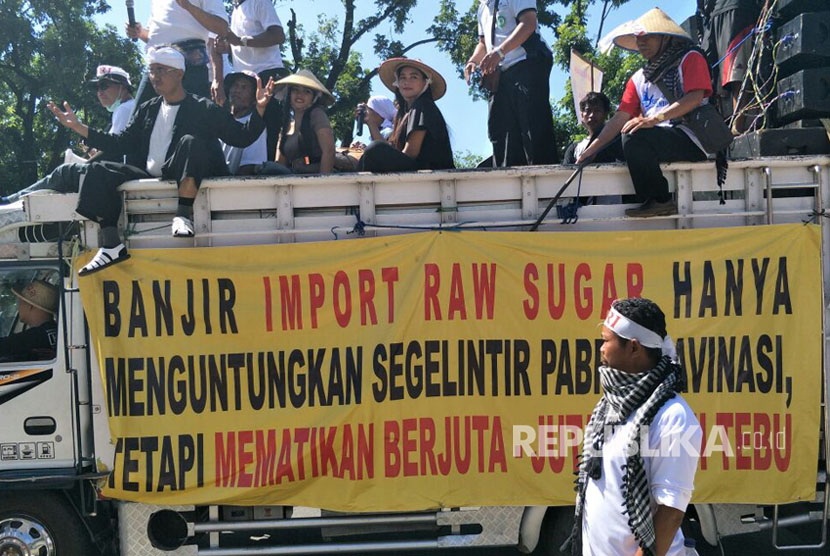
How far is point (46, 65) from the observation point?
15031 millimetres

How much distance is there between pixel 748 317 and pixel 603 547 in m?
2.38

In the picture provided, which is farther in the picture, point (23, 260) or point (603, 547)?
point (23, 260)

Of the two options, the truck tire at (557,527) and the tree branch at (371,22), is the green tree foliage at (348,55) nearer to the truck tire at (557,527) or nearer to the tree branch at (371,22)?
the tree branch at (371,22)

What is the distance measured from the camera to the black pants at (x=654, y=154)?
4.41 m

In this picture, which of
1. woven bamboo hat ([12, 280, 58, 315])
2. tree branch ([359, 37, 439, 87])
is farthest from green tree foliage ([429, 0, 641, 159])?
woven bamboo hat ([12, 280, 58, 315])

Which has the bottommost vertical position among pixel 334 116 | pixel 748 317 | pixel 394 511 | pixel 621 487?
pixel 394 511

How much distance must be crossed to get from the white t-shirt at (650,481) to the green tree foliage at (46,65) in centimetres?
1380

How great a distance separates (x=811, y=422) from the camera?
4.44 m

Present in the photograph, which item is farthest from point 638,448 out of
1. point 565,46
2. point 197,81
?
point 565,46

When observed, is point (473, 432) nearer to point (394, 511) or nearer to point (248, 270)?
point (394, 511)

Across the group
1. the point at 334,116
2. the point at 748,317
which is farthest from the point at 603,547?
the point at 334,116

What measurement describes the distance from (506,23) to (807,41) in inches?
82.9

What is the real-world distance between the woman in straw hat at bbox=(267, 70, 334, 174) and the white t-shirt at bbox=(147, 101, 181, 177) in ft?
3.05

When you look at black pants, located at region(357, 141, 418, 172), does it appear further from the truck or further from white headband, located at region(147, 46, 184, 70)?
white headband, located at region(147, 46, 184, 70)
